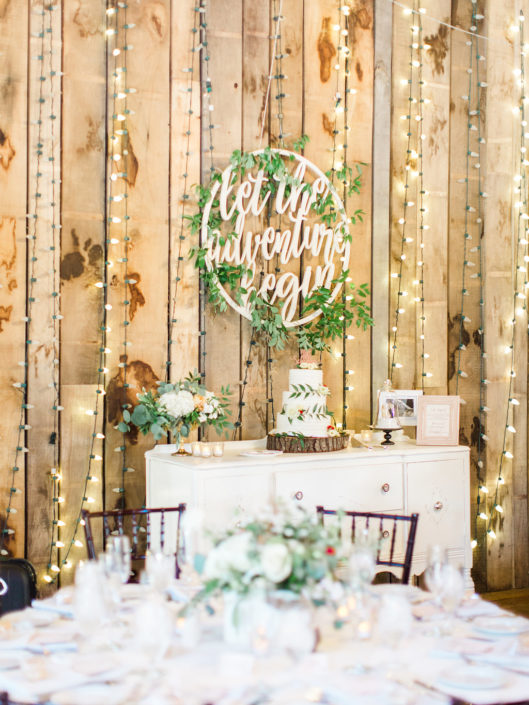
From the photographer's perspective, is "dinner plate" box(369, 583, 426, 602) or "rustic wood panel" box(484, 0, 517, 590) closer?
"dinner plate" box(369, 583, 426, 602)

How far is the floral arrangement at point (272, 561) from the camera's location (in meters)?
1.69

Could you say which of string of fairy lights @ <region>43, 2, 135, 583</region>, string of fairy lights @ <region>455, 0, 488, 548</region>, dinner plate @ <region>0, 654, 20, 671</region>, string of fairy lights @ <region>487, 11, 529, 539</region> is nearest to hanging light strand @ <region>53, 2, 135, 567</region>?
string of fairy lights @ <region>43, 2, 135, 583</region>

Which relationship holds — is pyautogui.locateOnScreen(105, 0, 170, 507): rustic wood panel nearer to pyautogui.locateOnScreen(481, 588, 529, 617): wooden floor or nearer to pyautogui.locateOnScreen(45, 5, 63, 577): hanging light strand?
pyautogui.locateOnScreen(45, 5, 63, 577): hanging light strand

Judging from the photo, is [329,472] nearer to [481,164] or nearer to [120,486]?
[120,486]

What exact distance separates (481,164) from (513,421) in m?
1.52

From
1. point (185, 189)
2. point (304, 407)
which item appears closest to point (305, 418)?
point (304, 407)

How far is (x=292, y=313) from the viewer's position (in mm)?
4125

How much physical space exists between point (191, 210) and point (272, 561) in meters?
2.57

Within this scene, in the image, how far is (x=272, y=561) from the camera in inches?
65.9

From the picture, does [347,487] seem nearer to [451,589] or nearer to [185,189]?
[185,189]

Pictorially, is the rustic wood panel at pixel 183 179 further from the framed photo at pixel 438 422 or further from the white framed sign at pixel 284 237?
the framed photo at pixel 438 422

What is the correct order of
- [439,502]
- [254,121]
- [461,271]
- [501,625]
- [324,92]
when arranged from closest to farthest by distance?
[501,625], [439,502], [254,121], [324,92], [461,271]

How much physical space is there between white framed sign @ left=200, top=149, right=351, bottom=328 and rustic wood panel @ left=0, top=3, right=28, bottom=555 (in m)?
0.89

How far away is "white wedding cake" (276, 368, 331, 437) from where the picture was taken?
373 cm
